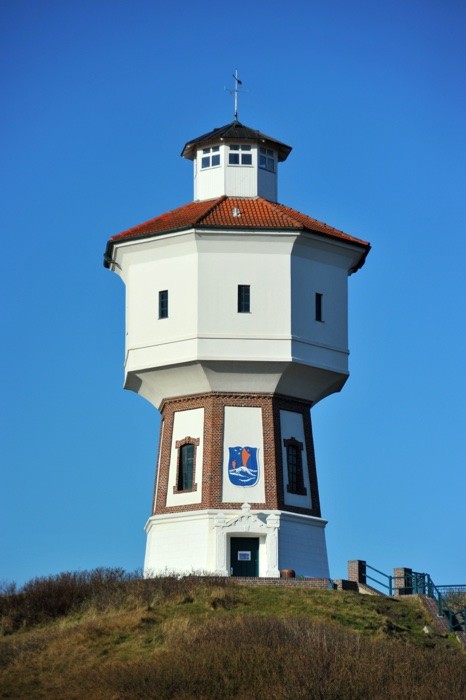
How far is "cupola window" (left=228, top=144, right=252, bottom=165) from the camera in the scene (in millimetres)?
61344

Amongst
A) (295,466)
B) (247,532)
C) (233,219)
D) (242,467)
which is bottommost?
(247,532)

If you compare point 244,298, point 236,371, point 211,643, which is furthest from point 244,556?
point 211,643

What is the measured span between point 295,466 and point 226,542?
3.84 m

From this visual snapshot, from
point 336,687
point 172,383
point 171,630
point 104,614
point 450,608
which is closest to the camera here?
point 336,687

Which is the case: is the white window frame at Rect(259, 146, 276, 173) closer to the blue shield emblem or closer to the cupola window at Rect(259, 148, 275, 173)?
the cupola window at Rect(259, 148, 275, 173)

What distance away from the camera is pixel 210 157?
2432 inches

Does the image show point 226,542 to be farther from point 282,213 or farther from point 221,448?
point 282,213

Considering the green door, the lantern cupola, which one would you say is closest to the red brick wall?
the green door

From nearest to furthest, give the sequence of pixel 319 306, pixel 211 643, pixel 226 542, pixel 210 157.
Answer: pixel 211 643 → pixel 226 542 → pixel 319 306 → pixel 210 157

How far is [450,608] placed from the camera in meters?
54.4

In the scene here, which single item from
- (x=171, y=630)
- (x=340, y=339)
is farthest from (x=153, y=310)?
(x=171, y=630)

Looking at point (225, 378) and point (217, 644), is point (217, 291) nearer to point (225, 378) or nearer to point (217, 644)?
point (225, 378)

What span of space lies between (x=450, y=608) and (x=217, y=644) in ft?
39.6

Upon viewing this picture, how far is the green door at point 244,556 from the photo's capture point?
185ft
